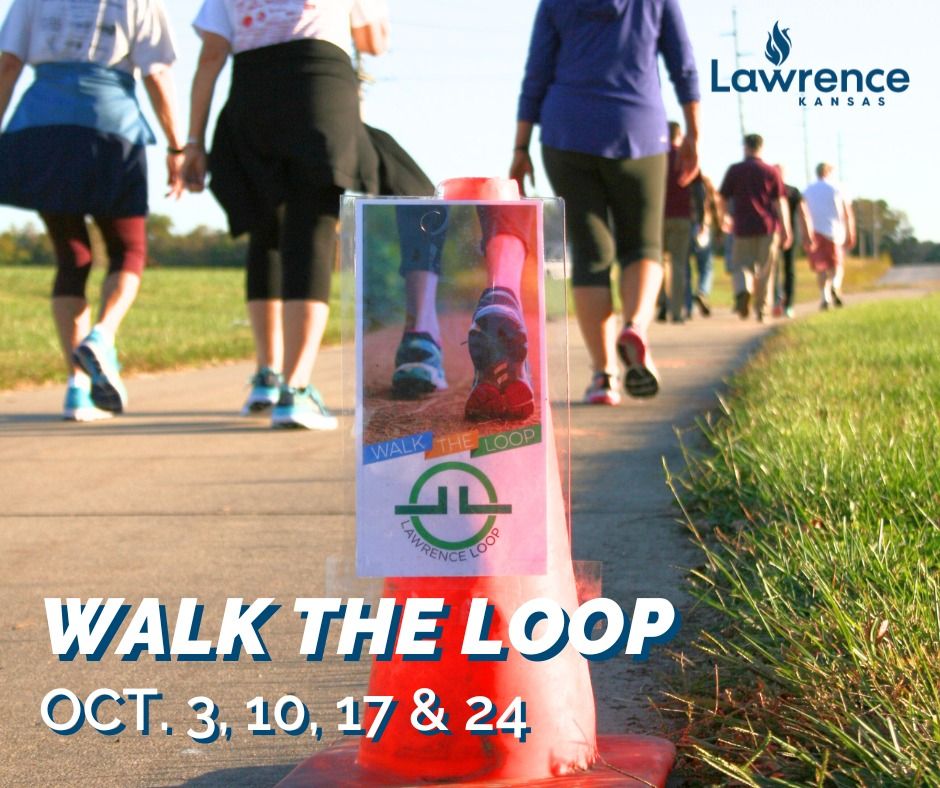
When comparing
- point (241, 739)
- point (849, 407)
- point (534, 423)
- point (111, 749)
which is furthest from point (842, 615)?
point (849, 407)

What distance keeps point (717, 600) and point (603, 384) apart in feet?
12.5

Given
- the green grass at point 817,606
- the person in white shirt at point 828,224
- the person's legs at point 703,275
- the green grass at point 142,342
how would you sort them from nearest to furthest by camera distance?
the green grass at point 817,606
the green grass at point 142,342
the person's legs at point 703,275
the person in white shirt at point 828,224

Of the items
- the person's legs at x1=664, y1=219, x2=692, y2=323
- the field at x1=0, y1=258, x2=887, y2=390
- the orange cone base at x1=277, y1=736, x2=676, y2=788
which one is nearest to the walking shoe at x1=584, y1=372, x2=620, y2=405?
the field at x1=0, y1=258, x2=887, y2=390

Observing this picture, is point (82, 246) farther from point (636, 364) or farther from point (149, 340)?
point (149, 340)

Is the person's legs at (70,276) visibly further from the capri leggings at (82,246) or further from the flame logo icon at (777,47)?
the flame logo icon at (777,47)

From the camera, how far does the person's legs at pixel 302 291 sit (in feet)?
19.4

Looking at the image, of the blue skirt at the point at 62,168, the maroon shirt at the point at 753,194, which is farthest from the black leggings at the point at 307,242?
the maroon shirt at the point at 753,194

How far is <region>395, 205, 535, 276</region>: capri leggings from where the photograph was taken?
2047 mm

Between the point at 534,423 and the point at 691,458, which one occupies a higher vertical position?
the point at 534,423

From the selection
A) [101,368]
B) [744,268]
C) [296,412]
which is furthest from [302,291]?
[744,268]

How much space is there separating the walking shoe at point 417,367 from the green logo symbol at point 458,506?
11cm

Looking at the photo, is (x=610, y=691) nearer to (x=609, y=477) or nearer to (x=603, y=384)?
(x=609, y=477)

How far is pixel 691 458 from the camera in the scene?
4594 millimetres

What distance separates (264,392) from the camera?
20.7ft
